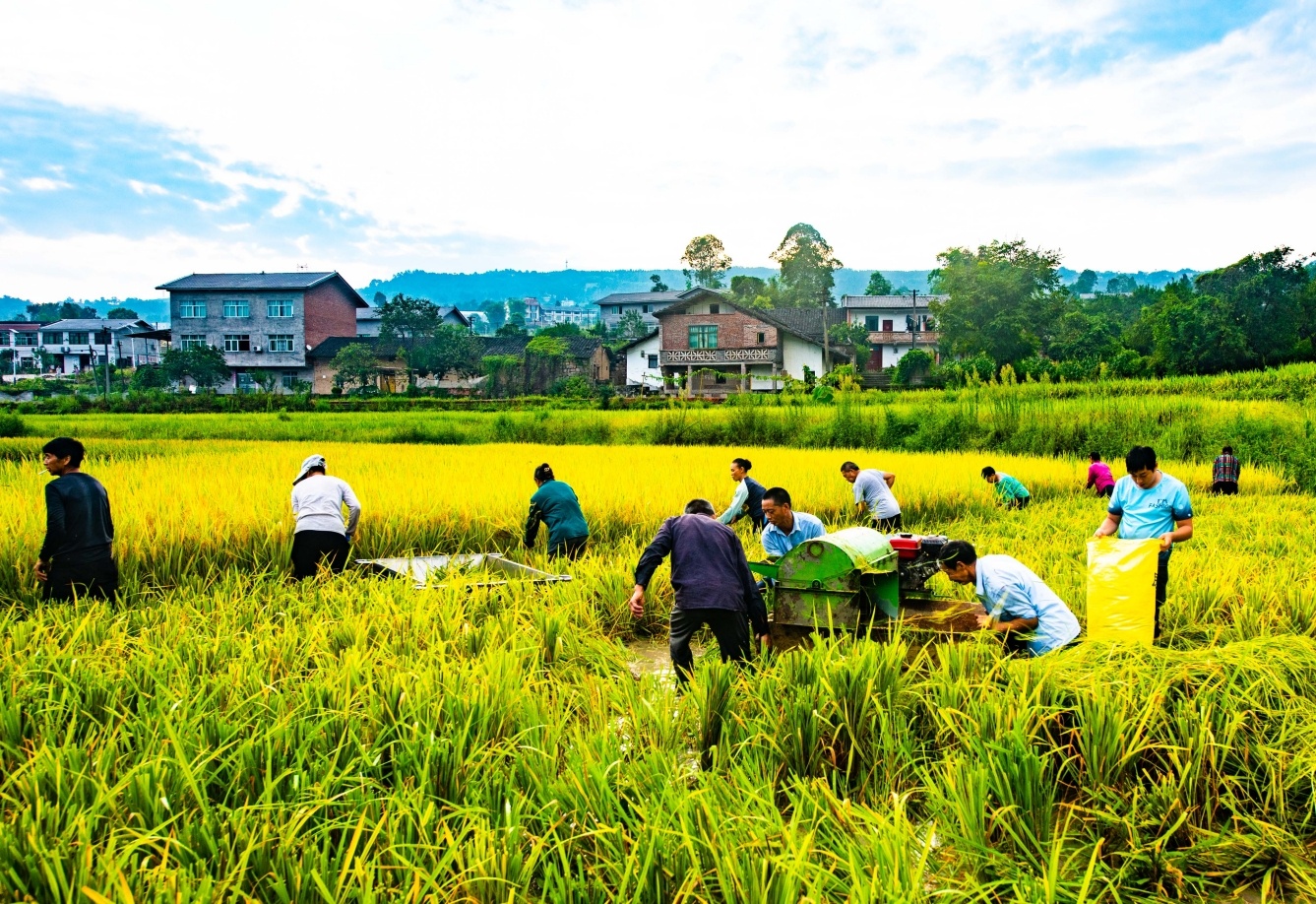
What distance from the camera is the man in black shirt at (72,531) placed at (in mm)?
5738

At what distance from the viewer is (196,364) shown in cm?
4659

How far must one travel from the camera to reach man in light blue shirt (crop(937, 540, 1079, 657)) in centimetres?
462

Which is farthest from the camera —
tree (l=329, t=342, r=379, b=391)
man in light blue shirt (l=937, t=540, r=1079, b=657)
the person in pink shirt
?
tree (l=329, t=342, r=379, b=391)

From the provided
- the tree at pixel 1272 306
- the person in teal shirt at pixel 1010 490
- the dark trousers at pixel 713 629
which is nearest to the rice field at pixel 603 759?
the dark trousers at pixel 713 629

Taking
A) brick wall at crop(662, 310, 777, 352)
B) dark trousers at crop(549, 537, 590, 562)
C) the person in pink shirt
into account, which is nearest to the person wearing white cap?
dark trousers at crop(549, 537, 590, 562)

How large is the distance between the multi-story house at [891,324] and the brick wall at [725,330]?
11205 millimetres

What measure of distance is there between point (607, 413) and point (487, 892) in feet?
77.5

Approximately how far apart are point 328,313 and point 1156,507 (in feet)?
180

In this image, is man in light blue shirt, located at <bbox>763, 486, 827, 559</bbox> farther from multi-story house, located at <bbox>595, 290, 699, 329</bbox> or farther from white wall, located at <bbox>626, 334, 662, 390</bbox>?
multi-story house, located at <bbox>595, 290, 699, 329</bbox>

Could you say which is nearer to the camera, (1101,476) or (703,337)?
(1101,476)

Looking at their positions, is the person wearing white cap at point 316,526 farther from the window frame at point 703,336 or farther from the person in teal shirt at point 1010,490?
the window frame at point 703,336

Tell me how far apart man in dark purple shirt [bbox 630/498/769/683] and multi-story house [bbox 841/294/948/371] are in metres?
52.4

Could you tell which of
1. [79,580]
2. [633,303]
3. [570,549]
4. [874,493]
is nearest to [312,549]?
[79,580]

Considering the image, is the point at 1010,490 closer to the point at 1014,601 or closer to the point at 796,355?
the point at 1014,601
